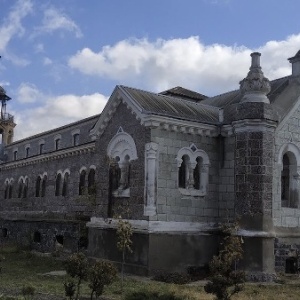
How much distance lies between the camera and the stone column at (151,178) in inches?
691

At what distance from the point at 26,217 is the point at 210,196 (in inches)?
646

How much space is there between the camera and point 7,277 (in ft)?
57.3

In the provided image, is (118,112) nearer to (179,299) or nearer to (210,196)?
(210,196)

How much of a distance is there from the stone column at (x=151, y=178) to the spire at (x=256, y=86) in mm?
4119

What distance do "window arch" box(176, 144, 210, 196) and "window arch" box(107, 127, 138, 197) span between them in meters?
1.90

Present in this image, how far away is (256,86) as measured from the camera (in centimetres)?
1852

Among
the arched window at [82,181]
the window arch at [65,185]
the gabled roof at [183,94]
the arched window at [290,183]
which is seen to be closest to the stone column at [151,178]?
the arched window at [290,183]

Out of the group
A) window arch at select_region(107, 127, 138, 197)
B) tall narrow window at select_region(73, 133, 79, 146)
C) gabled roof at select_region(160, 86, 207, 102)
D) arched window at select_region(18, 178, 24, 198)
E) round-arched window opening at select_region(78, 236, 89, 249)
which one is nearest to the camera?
window arch at select_region(107, 127, 138, 197)

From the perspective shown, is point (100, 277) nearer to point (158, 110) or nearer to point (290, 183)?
point (158, 110)

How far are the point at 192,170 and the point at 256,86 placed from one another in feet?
13.5

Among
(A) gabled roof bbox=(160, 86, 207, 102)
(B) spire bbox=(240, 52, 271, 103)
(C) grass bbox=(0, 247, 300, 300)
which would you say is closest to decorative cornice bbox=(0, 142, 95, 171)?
(A) gabled roof bbox=(160, 86, 207, 102)

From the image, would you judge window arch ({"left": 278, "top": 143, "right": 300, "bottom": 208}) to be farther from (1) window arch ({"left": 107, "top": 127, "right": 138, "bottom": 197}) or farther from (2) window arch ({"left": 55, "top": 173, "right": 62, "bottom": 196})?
(2) window arch ({"left": 55, "top": 173, "right": 62, "bottom": 196})

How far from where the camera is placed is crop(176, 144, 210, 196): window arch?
18669 millimetres

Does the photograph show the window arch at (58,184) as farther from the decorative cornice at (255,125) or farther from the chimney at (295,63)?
the chimney at (295,63)
